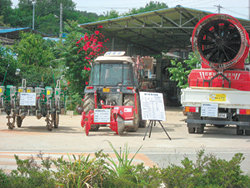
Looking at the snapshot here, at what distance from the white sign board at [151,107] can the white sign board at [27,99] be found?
3.95m

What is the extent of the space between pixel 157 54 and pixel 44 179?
37.1 meters

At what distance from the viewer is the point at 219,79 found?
14516 mm

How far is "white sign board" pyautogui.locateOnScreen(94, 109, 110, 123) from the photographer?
44.2ft

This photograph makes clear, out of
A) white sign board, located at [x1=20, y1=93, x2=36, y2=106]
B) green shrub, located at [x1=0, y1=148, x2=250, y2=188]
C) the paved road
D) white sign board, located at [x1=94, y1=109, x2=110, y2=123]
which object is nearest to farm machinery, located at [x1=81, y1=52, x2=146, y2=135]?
white sign board, located at [x1=94, y1=109, x2=110, y2=123]

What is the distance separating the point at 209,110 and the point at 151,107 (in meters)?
2.02

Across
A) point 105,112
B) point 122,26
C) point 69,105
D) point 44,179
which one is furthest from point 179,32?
point 44,179

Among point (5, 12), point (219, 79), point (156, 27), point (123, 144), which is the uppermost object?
point (5, 12)

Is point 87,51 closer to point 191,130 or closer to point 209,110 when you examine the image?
point 191,130

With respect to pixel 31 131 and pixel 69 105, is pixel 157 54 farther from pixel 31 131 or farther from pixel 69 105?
pixel 31 131

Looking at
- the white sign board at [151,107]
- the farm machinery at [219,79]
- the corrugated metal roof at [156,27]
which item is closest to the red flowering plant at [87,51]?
the corrugated metal roof at [156,27]

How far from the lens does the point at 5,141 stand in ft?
38.1

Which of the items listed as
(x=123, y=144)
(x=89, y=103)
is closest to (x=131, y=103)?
(x=89, y=103)

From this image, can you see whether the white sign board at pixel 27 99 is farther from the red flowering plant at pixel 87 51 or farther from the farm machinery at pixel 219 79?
the red flowering plant at pixel 87 51

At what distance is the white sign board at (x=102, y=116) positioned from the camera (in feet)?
44.2
